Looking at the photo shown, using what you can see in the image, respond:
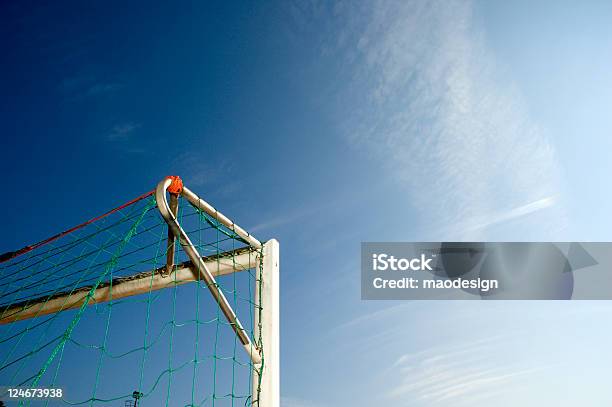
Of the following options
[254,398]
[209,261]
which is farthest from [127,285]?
[254,398]

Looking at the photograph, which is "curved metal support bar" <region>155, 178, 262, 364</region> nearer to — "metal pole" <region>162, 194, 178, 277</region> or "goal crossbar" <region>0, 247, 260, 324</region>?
"metal pole" <region>162, 194, 178, 277</region>

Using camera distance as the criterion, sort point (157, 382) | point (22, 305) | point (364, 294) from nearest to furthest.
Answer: point (157, 382) → point (22, 305) → point (364, 294)

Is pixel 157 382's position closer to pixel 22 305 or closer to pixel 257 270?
pixel 257 270

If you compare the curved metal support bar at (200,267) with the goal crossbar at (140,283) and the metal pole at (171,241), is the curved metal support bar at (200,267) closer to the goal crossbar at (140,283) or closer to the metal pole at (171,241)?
the metal pole at (171,241)

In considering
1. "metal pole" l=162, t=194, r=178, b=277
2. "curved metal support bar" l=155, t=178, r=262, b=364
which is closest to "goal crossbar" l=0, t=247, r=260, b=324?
"metal pole" l=162, t=194, r=178, b=277

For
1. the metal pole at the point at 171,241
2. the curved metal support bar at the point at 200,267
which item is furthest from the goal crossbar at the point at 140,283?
the curved metal support bar at the point at 200,267

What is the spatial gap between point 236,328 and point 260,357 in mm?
437

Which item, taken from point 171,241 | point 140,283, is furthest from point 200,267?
point 140,283

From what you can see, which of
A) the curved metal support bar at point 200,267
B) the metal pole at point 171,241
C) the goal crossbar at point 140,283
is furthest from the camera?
the goal crossbar at point 140,283

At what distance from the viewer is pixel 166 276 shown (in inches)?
261

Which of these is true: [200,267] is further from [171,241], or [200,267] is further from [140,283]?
[140,283]

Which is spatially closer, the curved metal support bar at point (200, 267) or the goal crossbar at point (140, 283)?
the curved metal support bar at point (200, 267)

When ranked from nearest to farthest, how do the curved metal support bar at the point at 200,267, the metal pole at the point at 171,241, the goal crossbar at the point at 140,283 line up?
the curved metal support bar at the point at 200,267, the metal pole at the point at 171,241, the goal crossbar at the point at 140,283

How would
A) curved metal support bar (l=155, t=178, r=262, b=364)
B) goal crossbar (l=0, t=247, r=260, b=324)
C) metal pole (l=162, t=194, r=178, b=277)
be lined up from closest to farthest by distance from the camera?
curved metal support bar (l=155, t=178, r=262, b=364) < metal pole (l=162, t=194, r=178, b=277) < goal crossbar (l=0, t=247, r=260, b=324)
